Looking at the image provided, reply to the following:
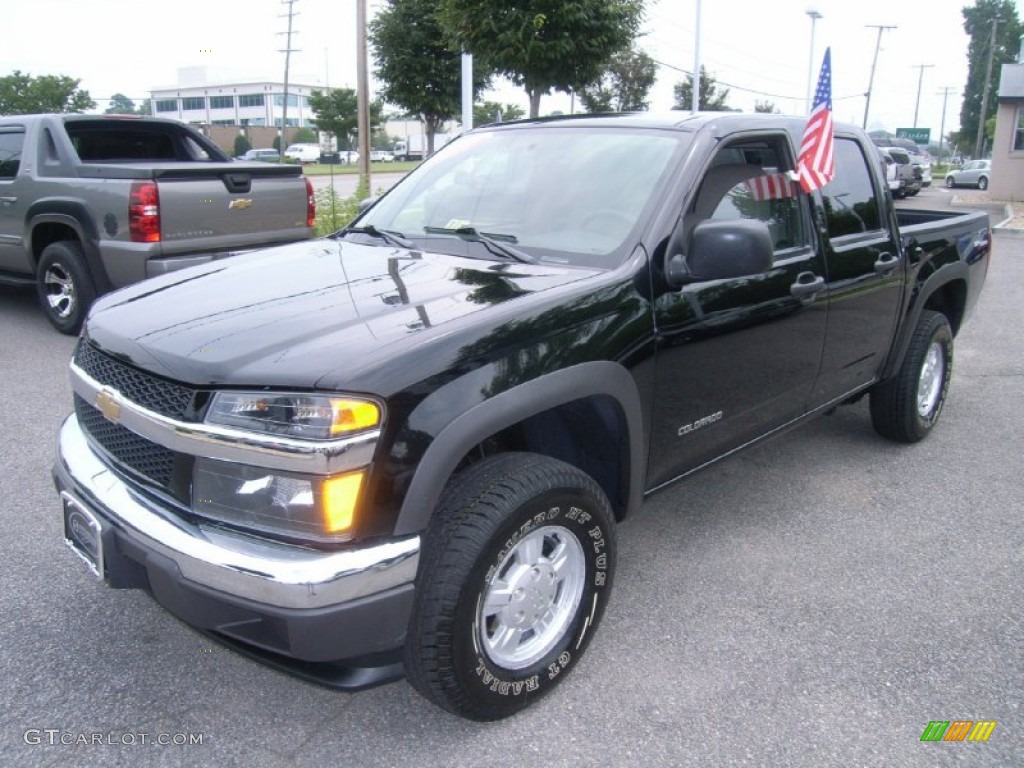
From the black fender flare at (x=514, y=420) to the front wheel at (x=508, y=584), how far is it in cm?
13

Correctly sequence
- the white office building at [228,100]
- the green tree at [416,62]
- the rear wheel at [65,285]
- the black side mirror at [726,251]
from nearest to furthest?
the black side mirror at [726,251], the rear wheel at [65,285], the green tree at [416,62], the white office building at [228,100]

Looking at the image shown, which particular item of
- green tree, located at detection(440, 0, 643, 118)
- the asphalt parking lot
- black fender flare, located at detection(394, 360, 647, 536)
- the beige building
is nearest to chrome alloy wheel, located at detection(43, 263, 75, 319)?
the asphalt parking lot

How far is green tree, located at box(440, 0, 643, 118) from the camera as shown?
11281mm

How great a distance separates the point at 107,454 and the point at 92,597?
2.87 ft

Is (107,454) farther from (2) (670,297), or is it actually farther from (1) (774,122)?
(1) (774,122)

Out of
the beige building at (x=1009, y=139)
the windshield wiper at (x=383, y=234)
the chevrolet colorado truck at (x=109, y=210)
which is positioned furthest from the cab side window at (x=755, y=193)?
the beige building at (x=1009, y=139)

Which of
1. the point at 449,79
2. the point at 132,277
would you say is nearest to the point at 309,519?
the point at 132,277

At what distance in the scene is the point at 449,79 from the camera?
19.8 metres

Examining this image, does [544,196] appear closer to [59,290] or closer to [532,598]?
[532,598]

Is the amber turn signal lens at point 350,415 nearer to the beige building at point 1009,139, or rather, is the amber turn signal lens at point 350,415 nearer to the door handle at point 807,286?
the door handle at point 807,286

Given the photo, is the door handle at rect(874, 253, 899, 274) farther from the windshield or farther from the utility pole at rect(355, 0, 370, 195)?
the utility pole at rect(355, 0, 370, 195)

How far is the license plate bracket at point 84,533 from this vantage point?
7.98ft

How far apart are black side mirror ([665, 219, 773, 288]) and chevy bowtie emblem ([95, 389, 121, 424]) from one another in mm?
1795

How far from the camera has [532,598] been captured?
2613 mm
